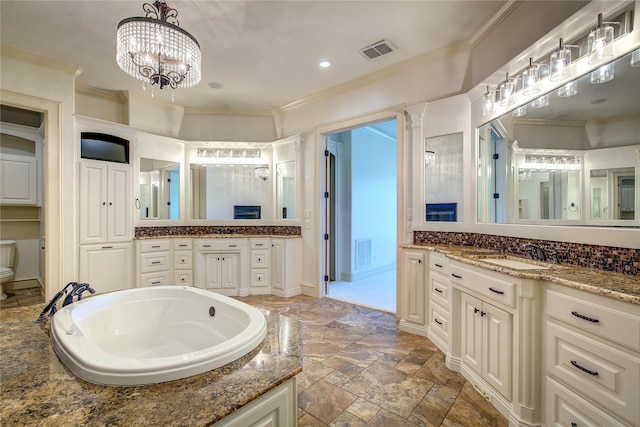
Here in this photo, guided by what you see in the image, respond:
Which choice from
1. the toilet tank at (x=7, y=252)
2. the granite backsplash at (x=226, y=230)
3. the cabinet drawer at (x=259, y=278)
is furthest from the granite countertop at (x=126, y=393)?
the toilet tank at (x=7, y=252)

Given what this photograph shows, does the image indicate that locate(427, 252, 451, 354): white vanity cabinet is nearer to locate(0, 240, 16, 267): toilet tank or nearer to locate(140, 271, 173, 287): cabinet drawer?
locate(140, 271, 173, 287): cabinet drawer

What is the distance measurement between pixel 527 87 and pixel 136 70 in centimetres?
290

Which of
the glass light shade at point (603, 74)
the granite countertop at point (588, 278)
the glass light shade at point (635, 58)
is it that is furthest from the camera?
the glass light shade at point (603, 74)

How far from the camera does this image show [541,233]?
2039 millimetres

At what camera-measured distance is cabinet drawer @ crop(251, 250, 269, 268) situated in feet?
13.8

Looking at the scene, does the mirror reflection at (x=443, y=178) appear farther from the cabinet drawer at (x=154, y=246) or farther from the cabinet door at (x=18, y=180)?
the cabinet door at (x=18, y=180)

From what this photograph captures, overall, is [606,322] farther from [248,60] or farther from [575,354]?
[248,60]

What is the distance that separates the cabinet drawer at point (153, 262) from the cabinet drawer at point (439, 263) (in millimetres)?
3488

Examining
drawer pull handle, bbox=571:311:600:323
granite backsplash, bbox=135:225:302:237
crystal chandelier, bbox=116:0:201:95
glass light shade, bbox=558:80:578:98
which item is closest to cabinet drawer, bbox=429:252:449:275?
drawer pull handle, bbox=571:311:600:323

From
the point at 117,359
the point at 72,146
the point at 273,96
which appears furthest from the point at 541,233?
the point at 72,146

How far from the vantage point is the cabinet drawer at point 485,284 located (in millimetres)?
1614

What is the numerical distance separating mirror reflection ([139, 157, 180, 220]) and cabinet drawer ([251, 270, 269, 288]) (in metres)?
1.48

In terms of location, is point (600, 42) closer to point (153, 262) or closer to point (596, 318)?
point (596, 318)

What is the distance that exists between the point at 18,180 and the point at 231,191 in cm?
293
